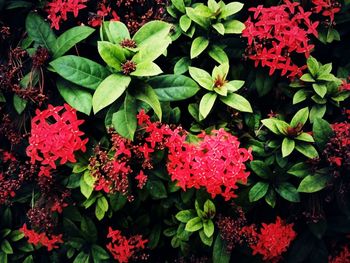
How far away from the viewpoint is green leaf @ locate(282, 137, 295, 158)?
2289mm

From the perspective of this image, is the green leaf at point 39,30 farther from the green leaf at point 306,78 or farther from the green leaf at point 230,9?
the green leaf at point 306,78

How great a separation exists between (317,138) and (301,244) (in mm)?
794

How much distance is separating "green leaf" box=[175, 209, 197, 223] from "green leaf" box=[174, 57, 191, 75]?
2.74 ft

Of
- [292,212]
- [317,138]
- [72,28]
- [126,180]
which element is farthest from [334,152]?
[72,28]

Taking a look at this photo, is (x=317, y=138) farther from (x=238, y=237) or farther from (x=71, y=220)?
(x=71, y=220)

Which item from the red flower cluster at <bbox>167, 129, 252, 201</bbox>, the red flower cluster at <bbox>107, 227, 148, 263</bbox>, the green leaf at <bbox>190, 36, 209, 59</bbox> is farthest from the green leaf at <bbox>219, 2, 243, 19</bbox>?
the red flower cluster at <bbox>107, 227, 148, 263</bbox>

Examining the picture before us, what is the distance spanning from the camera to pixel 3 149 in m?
2.65

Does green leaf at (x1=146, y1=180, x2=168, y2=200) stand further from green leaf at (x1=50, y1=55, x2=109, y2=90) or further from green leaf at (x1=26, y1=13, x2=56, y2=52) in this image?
green leaf at (x1=26, y1=13, x2=56, y2=52)

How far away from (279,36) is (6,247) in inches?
85.6

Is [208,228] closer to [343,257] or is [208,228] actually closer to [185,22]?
[343,257]

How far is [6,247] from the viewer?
276cm

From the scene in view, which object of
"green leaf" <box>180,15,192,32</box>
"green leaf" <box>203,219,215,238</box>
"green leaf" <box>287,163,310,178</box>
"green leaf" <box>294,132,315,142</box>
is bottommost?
"green leaf" <box>203,219,215,238</box>

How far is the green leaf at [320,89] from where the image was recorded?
2.34 meters

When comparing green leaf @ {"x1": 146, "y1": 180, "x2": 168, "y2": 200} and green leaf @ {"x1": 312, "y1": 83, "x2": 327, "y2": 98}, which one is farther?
green leaf @ {"x1": 146, "y1": 180, "x2": 168, "y2": 200}
